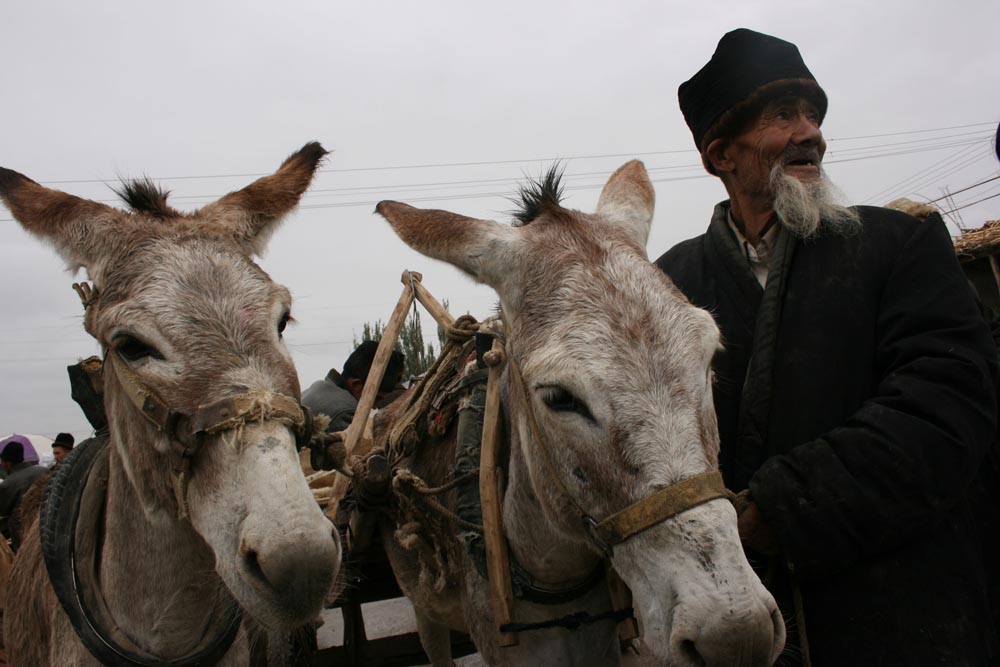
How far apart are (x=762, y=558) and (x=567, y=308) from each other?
46.3 inches

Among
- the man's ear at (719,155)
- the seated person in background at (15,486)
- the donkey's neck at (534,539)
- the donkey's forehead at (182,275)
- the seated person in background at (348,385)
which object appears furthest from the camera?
the seated person in background at (15,486)

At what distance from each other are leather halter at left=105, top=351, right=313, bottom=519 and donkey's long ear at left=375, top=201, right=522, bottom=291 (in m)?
0.72

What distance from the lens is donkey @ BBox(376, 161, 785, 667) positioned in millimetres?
1479

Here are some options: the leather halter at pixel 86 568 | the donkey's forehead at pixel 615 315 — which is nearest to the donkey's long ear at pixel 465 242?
the donkey's forehead at pixel 615 315

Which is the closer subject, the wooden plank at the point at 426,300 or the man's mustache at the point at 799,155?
the man's mustache at the point at 799,155

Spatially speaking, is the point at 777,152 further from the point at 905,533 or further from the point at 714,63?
the point at 905,533

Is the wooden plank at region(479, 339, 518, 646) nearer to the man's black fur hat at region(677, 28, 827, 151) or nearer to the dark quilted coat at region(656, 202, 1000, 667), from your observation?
the dark quilted coat at region(656, 202, 1000, 667)

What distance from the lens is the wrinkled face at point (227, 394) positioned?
1.59 m

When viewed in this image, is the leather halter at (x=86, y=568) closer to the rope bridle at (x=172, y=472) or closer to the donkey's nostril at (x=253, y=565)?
the rope bridle at (x=172, y=472)

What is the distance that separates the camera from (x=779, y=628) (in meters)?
1.50

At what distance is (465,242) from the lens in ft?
7.29

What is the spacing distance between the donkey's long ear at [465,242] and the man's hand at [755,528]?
43.2 inches

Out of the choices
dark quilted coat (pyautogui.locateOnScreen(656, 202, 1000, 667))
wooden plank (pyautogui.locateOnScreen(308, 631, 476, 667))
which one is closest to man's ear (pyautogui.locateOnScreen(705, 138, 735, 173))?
dark quilted coat (pyautogui.locateOnScreen(656, 202, 1000, 667))

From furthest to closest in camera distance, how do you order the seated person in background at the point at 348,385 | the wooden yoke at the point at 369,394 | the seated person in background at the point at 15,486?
the seated person in background at the point at 15,486 → the seated person in background at the point at 348,385 → the wooden yoke at the point at 369,394
